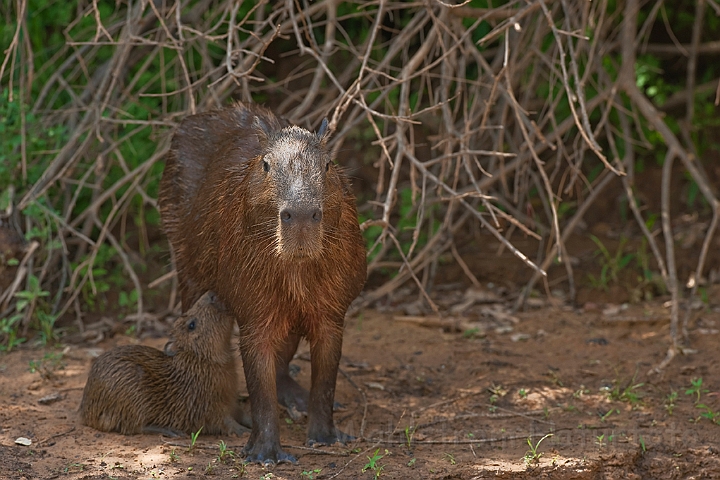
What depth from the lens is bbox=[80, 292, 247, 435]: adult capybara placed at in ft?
15.7

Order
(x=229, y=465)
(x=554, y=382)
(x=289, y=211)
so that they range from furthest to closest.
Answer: (x=554, y=382) < (x=229, y=465) < (x=289, y=211)

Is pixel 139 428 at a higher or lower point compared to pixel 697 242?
lower

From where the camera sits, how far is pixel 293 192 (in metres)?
4.02

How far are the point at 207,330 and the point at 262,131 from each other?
3.52 ft

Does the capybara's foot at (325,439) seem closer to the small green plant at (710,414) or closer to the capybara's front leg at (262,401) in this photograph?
the capybara's front leg at (262,401)

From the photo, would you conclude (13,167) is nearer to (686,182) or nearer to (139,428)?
(139,428)

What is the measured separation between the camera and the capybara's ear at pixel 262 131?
4410mm

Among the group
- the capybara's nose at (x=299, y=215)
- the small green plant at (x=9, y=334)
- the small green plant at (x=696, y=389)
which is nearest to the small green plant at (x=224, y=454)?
the capybara's nose at (x=299, y=215)

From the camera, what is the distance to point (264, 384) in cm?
461

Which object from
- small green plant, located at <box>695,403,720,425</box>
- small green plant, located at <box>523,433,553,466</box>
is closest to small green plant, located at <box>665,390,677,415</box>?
small green plant, located at <box>695,403,720,425</box>

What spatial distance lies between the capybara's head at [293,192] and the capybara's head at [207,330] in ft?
2.27

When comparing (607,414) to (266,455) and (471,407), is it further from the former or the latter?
(266,455)

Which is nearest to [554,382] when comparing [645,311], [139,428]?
[645,311]

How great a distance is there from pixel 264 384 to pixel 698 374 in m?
2.60
